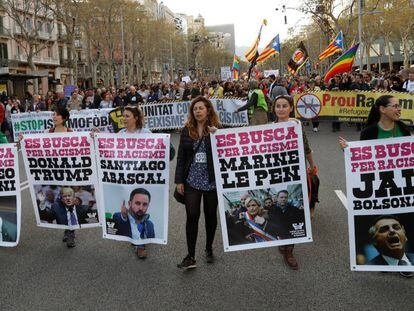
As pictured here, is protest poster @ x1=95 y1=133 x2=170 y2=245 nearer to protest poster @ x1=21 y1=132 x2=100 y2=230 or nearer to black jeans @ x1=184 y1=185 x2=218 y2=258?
black jeans @ x1=184 y1=185 x2=218 y2=258

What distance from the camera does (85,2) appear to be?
5044 cm

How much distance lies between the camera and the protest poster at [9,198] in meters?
5.90

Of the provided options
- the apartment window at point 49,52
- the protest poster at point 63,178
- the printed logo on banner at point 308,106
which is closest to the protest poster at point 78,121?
the printed logo on banner at point 308,106

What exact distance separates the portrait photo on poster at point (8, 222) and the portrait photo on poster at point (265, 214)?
2.55 metres

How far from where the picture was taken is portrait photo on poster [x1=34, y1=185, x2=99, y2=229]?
19.6 feet

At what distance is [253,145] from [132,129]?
152 cm

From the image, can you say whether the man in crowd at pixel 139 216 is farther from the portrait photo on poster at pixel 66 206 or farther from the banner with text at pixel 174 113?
the banner with text at pixel 174 113

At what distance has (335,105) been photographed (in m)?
17.4

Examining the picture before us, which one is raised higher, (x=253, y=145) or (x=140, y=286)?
(x=253, y=145)

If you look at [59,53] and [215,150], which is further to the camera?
[59,53]

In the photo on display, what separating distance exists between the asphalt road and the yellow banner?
1105cm

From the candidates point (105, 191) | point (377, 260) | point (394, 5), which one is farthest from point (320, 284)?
point (394, 5)

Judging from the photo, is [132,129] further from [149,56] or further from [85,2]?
[149,56]

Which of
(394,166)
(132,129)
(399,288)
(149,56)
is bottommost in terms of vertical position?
(399,288)
